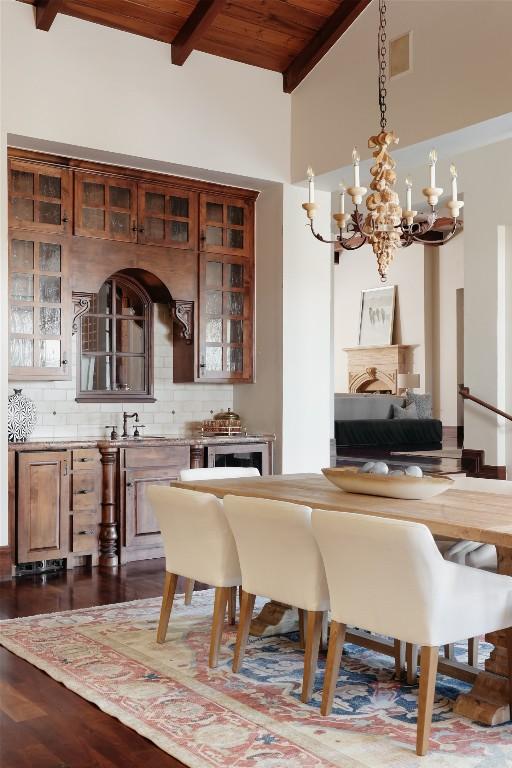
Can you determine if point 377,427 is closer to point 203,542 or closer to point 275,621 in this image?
point 275,621

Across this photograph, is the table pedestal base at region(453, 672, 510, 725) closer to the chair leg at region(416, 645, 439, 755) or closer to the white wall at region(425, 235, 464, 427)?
the chair leg at region(416, 645, 439, 755)

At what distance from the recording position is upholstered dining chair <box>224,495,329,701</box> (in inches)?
125

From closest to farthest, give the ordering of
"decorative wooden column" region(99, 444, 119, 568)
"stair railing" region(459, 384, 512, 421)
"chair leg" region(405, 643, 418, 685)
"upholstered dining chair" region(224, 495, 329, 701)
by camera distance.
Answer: "upholstered dining chair" region(224, 495, 329, 701) → "chair leg" region(405, 643, 418, 685) → "decorative wooden column" region(99, 444, 119, 568) → "stair railing" region(459, 384, 512, 421)

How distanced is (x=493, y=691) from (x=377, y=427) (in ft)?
29.5

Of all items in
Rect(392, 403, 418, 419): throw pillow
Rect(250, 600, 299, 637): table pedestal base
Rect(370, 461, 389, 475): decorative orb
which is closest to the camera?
Rect(370, 461, 389, 475): decorative orb

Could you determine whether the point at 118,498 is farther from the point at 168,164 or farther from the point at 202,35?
the point at 202,35

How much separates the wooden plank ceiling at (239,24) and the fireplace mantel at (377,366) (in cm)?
A: 923

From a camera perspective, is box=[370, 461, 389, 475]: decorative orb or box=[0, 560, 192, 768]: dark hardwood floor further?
box=[370, 461, 389, 475]: decorative orb

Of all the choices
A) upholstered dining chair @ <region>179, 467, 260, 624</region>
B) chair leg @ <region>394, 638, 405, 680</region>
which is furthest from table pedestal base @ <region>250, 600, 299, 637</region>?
chair leg @ <region>394, 638, 405, 680</region>

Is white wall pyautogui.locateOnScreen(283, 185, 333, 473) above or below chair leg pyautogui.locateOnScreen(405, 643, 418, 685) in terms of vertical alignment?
above

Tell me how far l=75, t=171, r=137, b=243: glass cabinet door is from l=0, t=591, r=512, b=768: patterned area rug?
2.85 metres

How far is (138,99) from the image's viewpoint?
6047mm

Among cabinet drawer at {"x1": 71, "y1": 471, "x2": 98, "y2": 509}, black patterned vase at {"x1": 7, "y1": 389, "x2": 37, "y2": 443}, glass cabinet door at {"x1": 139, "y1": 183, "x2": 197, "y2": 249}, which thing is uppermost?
glass cabinet door at {"x1": 139, "y1": 183, "x2": 197, "y2": 249}

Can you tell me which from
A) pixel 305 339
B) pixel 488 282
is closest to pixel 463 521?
pixel 305 339
